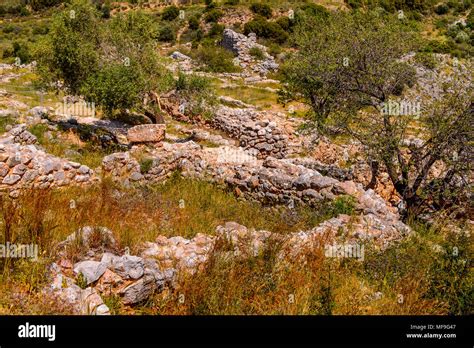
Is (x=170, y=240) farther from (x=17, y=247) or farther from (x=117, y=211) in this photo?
(x=17, y=247)

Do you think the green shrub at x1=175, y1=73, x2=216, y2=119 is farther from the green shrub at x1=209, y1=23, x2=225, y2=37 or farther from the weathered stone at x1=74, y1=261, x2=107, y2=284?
the green shrub at x1=209, y1=23, x2=225, y2=37

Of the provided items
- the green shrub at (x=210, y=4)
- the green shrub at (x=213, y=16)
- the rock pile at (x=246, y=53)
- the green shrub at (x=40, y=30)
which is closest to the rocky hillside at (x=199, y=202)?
the rock pile at (x=246, y=53)

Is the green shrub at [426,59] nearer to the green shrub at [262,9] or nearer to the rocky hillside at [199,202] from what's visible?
the rocky hillside at [199,202]

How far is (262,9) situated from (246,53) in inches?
645

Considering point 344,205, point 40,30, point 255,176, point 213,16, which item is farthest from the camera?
point 40,30

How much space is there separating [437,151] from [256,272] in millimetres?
7769

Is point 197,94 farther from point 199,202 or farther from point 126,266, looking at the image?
point 126,266

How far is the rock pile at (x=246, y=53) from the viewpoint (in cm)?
4019

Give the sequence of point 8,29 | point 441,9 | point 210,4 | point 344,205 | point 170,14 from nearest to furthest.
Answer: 1. point 344,205
2. point 8,29
3. point 170,14
4. point 210,4
5. point 441,9

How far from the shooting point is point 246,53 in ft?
139

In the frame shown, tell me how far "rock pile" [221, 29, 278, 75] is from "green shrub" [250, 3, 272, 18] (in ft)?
33.1

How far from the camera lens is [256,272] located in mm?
5402

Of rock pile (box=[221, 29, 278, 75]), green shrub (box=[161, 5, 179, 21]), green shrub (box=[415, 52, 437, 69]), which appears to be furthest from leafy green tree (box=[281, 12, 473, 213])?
green shrub (box=[161, 5, 179, 21])

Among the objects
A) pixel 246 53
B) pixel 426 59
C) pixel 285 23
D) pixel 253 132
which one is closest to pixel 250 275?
pixel 426 59
